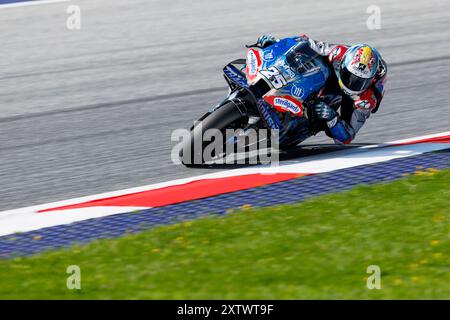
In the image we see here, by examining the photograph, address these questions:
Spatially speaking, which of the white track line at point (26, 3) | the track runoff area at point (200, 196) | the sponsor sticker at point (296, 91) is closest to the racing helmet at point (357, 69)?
the sponsor sticker at point (296, 91)

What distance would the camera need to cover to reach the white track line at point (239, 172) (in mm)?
8164

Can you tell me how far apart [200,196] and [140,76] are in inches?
219

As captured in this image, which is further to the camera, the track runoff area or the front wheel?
the front wheel

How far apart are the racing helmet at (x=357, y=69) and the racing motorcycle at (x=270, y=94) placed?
20cm

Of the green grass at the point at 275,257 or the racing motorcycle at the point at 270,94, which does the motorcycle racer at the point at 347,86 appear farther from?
the green grass at the point at 275,257

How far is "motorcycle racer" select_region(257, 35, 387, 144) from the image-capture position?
9.36 m

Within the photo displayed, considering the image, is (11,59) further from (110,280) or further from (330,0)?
(110,280)

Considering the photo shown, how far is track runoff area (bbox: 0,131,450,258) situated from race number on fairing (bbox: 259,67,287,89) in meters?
0.76

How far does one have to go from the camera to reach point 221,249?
7195 mm

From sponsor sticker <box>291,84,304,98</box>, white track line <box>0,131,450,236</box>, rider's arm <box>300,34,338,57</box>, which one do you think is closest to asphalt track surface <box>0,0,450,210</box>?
white track line <box>0,131,450,236</box>

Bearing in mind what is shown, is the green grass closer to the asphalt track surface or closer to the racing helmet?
the racing helmet

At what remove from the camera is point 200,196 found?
8.59m
